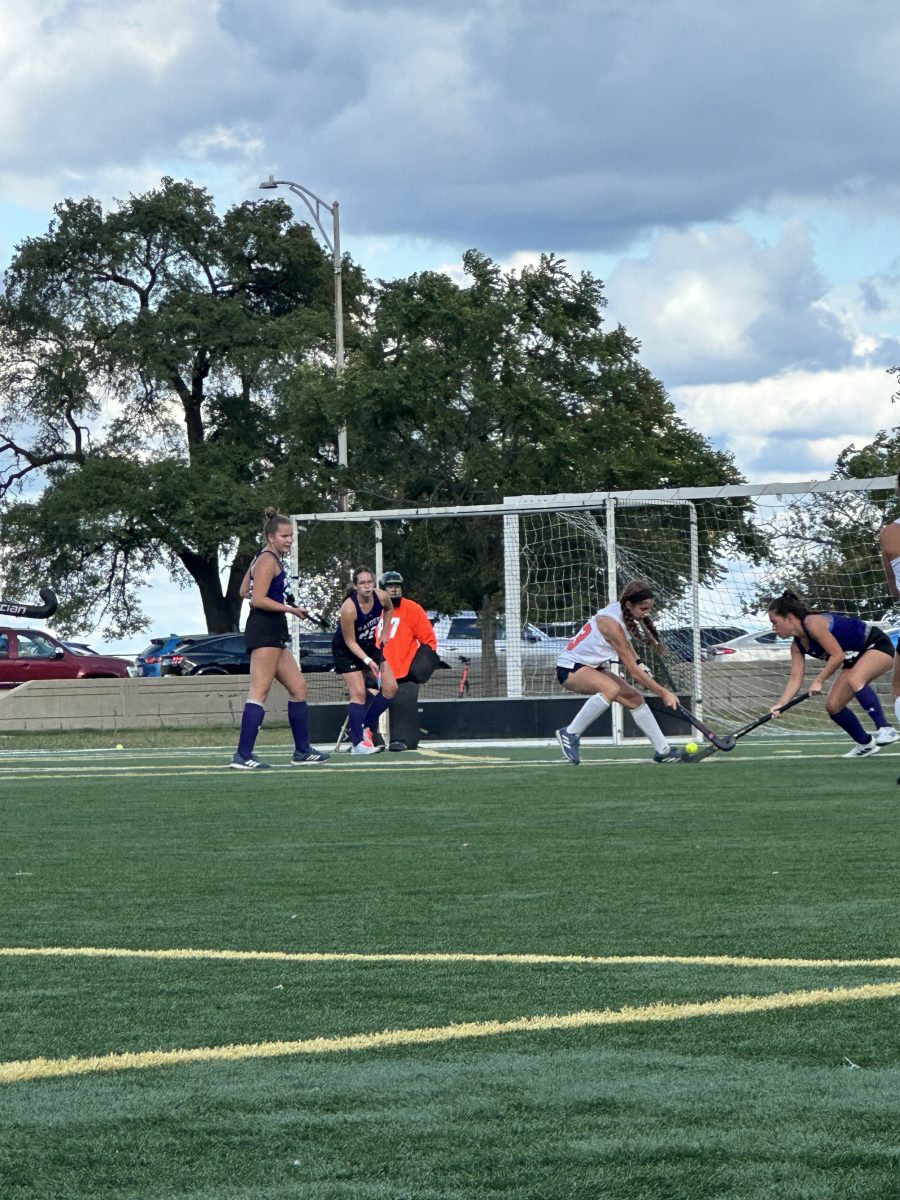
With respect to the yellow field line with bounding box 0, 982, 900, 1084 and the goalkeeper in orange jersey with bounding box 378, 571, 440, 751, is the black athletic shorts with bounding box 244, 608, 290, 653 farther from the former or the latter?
the yellow field line with bounding box 0, 982, 900, 1084

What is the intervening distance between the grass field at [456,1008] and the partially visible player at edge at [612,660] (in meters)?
4.77

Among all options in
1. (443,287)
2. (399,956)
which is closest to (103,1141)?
(399,956)

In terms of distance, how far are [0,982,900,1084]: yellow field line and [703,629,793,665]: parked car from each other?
17361 millimetres

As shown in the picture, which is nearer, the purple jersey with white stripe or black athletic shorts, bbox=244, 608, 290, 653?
the purple jersey with white stripe

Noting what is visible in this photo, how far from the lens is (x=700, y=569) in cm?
2319

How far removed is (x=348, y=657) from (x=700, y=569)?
5913 millimetres

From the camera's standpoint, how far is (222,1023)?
4.77 metres

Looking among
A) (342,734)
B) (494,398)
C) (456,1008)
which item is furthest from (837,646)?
(494,398)

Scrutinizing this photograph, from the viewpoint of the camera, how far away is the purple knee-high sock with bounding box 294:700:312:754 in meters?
16.1

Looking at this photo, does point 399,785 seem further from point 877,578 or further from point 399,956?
point 877,578

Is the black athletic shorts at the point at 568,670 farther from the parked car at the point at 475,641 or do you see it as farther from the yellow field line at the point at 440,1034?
the yellow field line at the point at 440,1034

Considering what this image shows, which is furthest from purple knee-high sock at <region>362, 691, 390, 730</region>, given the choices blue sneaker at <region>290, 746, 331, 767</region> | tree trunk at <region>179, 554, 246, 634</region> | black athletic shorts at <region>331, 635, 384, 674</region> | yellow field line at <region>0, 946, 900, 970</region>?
tree trunk at <region>179, 554, 246, 634</region>

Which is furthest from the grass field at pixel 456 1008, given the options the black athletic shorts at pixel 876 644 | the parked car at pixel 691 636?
the parked car at pixel 691 636

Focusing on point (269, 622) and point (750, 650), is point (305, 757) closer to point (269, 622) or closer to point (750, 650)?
point (269, 622)
